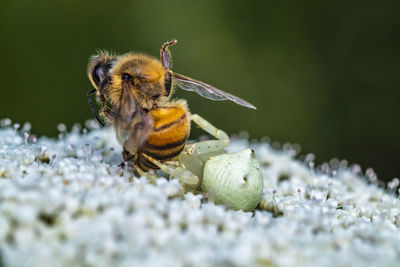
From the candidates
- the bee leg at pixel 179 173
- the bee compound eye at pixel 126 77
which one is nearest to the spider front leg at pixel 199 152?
the bee leg at pixel 179 173

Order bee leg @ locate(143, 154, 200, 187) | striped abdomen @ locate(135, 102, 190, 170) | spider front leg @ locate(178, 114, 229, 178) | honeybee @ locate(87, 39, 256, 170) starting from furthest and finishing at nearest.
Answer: spider front leg @ locate(178, 114, 229, 178) → bee leg @ locate(143, 154, 200, 187) → striped abdomen @ locate(135, 102, 190, 170) → honeybee @ locate(87, 39, 256, 170)

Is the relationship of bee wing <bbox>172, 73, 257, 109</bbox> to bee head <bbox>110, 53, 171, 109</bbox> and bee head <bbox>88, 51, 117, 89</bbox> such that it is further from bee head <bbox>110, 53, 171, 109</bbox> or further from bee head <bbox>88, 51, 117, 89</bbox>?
bee head <bbox>88, 51, 117, 89</bbox>

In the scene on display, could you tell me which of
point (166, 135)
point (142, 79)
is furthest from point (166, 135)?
point (142, 79)

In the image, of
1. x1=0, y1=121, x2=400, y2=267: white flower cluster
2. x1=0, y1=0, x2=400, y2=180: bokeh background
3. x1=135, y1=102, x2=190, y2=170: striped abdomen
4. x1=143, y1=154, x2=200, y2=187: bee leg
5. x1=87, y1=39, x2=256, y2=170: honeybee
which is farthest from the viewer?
x1=0, y1=0, x2=400, y2=180: bokeh background

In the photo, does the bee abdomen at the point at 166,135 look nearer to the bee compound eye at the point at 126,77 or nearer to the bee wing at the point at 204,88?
the bee compound eye at the point at 126,77

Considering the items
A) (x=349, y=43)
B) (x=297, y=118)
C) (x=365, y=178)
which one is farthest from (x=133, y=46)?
(x=365, y=178)

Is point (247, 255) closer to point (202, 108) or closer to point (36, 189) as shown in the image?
point (36, 189)

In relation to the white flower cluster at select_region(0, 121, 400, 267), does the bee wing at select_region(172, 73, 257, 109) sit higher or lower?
higher

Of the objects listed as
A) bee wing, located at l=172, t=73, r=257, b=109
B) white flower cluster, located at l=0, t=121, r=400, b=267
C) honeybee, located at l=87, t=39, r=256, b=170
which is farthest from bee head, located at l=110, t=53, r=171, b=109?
white flower cluster, located at l=0, t=121, r=400, b=267
